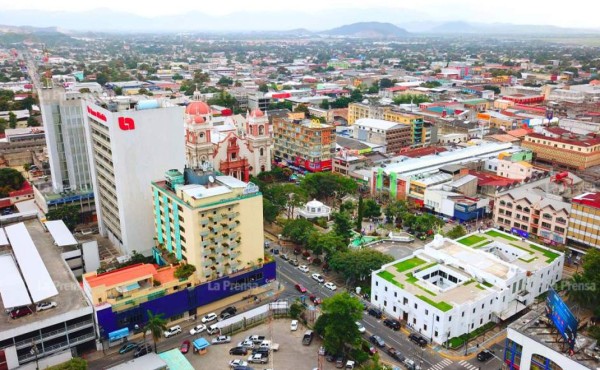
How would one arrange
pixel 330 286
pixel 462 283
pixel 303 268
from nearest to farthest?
pixel 462 283
pixel 330 286
pixel 303 268

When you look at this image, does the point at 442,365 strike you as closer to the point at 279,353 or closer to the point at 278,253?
the point at 279,353

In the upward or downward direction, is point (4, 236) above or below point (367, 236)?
above

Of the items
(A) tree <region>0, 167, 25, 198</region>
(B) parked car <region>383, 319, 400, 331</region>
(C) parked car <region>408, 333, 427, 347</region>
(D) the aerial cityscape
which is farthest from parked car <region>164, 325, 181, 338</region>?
(A) tree <region>0, 167, 25, 198</region>

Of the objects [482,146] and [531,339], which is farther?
[482,146]

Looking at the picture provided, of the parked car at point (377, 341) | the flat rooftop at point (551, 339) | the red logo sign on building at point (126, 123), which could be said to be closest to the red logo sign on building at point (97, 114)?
the red logo sign on building at point (126, 123)

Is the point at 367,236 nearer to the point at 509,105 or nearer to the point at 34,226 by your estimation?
the point at 34,226

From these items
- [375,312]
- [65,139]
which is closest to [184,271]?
[375,312]

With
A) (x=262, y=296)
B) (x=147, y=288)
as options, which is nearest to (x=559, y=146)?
(x=262, y=296)
